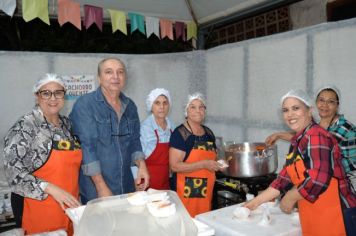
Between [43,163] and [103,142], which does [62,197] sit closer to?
[43,163]

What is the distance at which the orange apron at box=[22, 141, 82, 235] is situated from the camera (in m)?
2.13

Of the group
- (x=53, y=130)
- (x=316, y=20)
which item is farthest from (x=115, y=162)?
(x=316, y=20)

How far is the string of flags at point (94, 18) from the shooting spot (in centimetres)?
347

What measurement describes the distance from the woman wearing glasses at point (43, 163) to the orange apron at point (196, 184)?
94 cm

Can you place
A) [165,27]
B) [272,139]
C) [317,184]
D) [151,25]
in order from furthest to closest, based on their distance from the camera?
[165,27]
[151,25]
[272,139]
[317,184]

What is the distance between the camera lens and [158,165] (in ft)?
9.91

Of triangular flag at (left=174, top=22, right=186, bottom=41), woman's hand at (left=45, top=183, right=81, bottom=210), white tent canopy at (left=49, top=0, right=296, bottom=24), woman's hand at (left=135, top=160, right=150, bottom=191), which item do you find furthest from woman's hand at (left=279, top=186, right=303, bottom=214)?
triangular flag at (left=174, top=22, right=186, bottom=41)

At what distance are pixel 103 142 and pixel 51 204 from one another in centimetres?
55

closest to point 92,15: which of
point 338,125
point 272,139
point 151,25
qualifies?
point 151,25

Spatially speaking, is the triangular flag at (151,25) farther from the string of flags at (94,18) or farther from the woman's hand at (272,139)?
the woman's hand at (272,139)

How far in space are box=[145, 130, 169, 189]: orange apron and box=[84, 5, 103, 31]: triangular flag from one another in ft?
6.01

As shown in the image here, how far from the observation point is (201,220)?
6.03 ft

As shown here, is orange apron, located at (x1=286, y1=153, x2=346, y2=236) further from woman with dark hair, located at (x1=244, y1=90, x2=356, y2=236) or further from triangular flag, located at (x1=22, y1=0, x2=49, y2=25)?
triangular flag, located at (x1=22, y1=0, x2=49, y2=25)

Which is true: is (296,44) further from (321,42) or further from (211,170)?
(211,170)
